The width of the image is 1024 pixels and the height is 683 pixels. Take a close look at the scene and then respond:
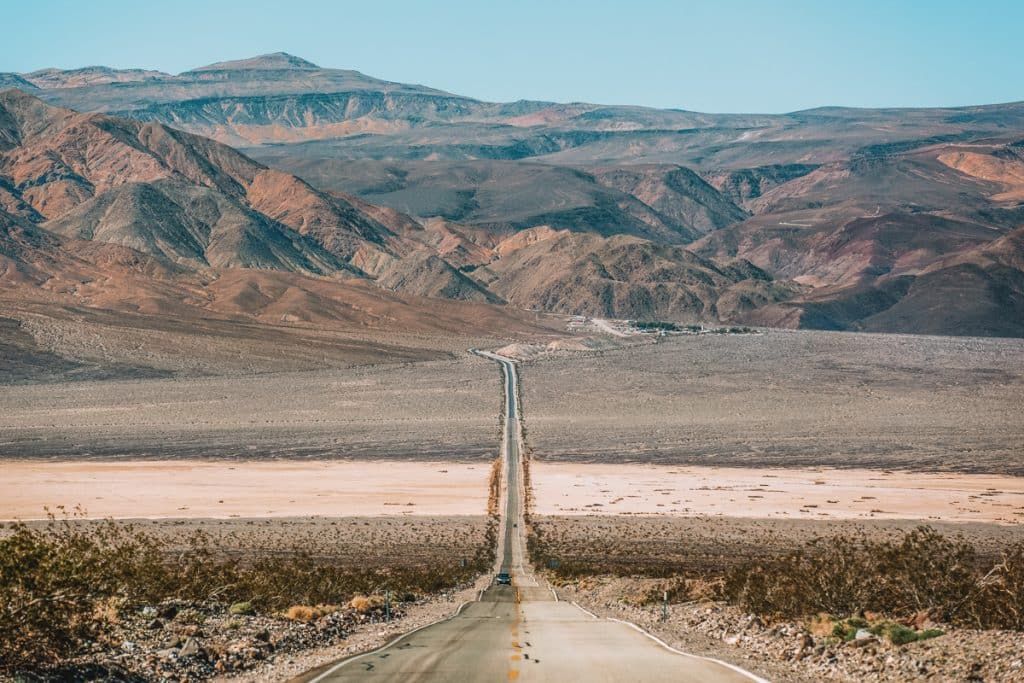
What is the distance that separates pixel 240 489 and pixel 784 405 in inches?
2149

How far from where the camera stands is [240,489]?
188 ft

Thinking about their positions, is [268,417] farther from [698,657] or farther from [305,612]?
[698,657]

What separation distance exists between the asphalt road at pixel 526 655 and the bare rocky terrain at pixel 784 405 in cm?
4849

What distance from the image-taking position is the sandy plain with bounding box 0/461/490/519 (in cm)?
5012

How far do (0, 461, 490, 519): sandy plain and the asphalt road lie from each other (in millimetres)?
25491

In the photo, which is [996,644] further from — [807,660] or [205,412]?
[205,412]

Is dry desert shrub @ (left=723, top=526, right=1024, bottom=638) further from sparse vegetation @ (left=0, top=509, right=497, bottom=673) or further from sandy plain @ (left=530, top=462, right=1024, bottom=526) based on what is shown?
sandy plain @ (left=530, top=462, right=1024, bottom=526)

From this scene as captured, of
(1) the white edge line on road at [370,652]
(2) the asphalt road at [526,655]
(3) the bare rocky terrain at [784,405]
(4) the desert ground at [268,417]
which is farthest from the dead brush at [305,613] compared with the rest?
(3) the bare rocky terrain at [784,405]

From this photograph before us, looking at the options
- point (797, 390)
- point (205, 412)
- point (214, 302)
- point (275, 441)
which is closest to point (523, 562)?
point (275, 441)

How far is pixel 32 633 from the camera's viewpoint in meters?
14.9

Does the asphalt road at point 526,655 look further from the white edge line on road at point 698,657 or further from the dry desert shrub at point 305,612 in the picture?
the dry desert shrub at point 305,612

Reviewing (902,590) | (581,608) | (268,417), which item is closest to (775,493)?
(581,608)

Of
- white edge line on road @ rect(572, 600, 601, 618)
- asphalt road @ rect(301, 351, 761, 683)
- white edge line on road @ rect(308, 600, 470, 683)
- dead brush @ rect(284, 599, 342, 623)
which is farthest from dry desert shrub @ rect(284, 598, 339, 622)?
white edge line on road @ rect(572, 600, 601, 618)

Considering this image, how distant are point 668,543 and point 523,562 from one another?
521 cm
